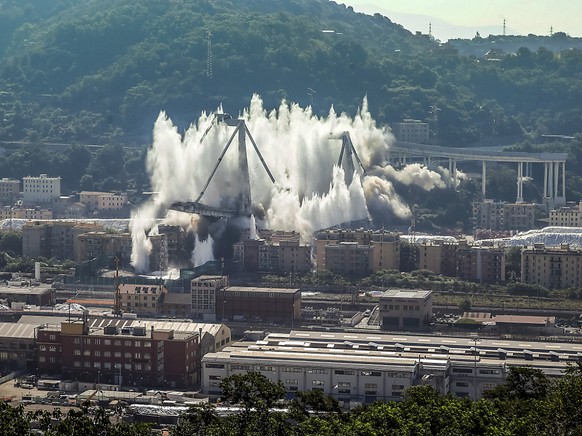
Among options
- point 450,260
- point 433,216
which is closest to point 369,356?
point 450,260

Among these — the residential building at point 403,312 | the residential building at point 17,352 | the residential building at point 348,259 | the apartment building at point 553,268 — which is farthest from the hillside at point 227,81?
the residential building at point 17,352

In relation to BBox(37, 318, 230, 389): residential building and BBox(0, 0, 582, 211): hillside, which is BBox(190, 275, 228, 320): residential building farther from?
BBox(0, 0, 582, 211): hillside

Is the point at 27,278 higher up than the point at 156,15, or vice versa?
the point at 156,15

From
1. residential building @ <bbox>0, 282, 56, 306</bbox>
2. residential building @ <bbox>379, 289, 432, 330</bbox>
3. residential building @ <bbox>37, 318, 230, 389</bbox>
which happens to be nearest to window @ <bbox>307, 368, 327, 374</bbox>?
residential building @ <bbox>37, 318, 230, 389</bbox>

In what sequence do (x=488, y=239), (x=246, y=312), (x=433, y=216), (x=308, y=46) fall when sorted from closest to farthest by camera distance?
1. (x=246, y=312)
2. (x=488, y=239)
3. (x=433, y=216)
4. (x=308, y=46)

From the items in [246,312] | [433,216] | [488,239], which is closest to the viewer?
[246,312]

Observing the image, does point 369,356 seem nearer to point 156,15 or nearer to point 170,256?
point 170,256

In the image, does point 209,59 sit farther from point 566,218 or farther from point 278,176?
point 566,218
